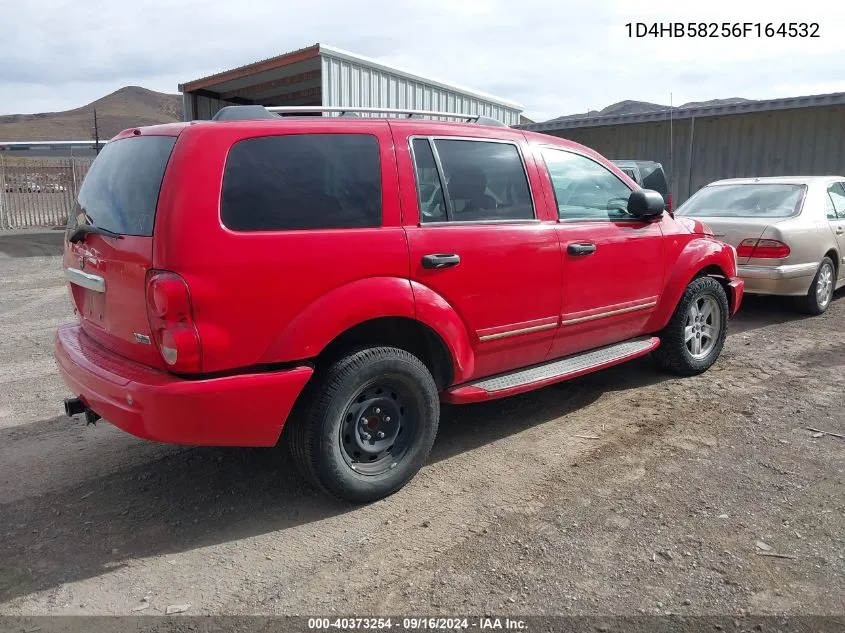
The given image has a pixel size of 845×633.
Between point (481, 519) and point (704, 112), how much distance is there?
522 inches

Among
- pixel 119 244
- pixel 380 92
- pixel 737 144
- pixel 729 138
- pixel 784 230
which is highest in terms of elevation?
pixel 380 92

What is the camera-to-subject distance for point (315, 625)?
2.53m

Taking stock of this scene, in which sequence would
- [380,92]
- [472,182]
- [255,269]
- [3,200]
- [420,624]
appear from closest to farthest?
1. [420,624]
2. [255,269]
3. [472,182]
4. [380,92]
5. [3,200]

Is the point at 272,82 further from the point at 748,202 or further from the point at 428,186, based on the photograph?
the point at 428,186

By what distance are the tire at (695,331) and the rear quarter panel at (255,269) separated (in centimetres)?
275

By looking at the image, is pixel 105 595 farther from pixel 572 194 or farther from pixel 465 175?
pixel 572 194

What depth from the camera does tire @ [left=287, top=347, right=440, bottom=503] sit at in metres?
3.17

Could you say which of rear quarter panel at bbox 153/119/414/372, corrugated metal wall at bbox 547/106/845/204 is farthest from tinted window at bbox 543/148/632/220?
corrugated metal wall at bbox 547/106/845/204

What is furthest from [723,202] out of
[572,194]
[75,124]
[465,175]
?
[75,124]

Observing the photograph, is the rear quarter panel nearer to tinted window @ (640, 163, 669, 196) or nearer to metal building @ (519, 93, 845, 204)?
tinted window @ (640, 163, 669, 196)

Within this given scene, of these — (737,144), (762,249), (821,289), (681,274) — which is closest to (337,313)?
(681,274)

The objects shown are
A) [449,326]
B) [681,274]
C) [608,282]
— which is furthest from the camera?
[681,274]

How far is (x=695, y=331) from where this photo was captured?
5375 millimetres

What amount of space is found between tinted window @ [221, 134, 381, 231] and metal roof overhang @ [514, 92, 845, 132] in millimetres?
11900
